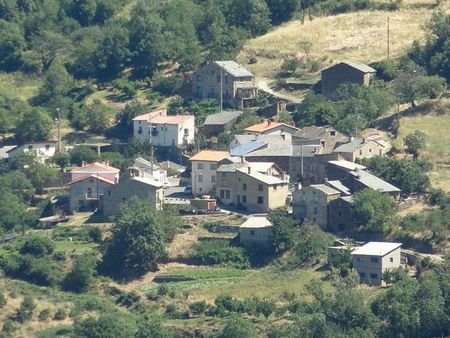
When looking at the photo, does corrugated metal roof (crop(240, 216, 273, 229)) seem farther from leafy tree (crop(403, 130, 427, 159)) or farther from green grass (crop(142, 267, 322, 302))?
leafy tree (crop(403, 130, 427, 159))

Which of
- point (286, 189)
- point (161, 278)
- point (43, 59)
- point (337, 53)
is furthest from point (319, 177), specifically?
point (43, 59)

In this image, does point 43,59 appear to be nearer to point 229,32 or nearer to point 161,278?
point 229,32

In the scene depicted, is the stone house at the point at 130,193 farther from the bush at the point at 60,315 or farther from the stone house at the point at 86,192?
the bush at the point at 60,315

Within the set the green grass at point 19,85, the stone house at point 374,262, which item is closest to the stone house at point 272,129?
the stone house at point 374,262

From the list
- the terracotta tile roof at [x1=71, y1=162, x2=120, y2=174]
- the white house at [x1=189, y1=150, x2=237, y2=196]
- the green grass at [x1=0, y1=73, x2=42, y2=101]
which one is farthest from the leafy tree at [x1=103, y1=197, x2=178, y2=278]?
the green grass at [x1=0, y1=73, x2=42, y2=101]

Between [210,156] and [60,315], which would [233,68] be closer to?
[210,156]

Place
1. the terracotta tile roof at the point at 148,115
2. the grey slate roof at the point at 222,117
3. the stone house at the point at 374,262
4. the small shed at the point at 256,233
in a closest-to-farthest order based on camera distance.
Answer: the stone house at the point at 374,262 → the small shed at the point at 256,233 → the grey slate roof at the point at 222,117 → the terracotta tile roof at the point at 148,115

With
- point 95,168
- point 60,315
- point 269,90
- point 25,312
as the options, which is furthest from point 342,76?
point 25,312
